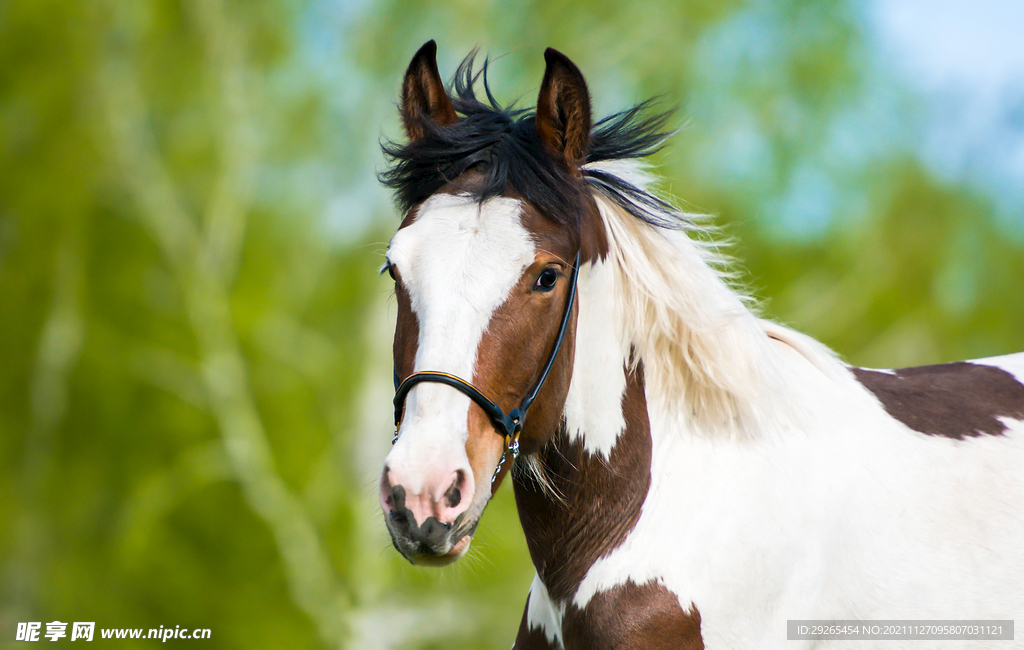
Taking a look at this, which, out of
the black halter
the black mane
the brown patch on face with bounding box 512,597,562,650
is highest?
the black mane

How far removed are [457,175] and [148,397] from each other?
5.45m

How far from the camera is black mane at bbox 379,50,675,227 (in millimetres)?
1546

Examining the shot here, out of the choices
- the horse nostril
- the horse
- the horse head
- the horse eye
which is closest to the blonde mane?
the horse

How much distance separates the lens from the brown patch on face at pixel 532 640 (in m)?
1.71

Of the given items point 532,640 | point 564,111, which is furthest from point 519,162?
point 532,640

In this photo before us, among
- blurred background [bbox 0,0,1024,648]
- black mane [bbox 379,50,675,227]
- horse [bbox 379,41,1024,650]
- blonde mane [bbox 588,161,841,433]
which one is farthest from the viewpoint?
blurred background [bbox 0,0,1024,648]

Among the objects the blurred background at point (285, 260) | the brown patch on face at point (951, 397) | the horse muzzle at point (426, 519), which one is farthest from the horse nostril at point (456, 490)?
the blurred background at point (285, 260)

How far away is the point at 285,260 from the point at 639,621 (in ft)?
18.1

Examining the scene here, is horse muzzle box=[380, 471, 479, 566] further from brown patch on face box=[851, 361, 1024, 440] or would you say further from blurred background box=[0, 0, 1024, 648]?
blurred background box=[0, 0, 1024, 648]

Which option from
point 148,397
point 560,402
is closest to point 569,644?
point 560,402

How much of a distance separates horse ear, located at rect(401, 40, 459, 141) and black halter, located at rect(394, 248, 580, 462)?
559mm

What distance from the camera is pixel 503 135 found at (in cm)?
162

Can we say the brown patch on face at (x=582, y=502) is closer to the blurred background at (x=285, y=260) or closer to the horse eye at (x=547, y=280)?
the horse eye at (x=547, y=280)

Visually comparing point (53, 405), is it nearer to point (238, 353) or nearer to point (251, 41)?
point (238, 353)
